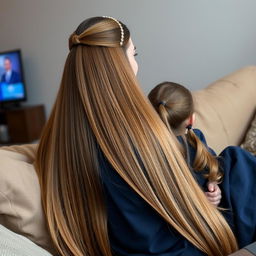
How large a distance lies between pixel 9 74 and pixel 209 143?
2.45 meters

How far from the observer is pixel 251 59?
2.32 m

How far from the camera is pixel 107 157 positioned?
0.77 m

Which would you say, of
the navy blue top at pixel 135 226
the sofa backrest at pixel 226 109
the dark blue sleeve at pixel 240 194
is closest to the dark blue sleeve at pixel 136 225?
the navy blue top at pixel 135 226

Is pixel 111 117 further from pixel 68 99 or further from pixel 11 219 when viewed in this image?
pixel 11 219

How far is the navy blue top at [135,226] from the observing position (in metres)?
0.78

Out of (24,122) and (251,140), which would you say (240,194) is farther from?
(24,122)

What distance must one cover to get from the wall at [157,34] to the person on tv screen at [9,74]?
0.44ft

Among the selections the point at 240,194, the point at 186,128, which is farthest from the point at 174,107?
the point at 240,194

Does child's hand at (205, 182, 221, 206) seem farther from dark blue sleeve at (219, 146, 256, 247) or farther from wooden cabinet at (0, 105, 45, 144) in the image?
wooden cabinet at (0, 105, 45, 144)

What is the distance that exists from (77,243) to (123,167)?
9.1 inches

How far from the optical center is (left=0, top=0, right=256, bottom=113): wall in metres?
2.34

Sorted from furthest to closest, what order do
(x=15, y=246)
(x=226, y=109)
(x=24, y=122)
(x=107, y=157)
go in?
(x=24, y=122)
(x=226, y=109)
(x=107, y=157)
(x=15, y=246)

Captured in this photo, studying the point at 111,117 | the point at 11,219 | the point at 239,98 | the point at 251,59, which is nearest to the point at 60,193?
the point at 11,219

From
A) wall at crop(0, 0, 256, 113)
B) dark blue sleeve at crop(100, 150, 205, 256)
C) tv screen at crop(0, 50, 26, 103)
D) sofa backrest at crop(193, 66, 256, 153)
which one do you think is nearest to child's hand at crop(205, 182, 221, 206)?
dark blue sleeve at crop(100, 150, 205, 256)
